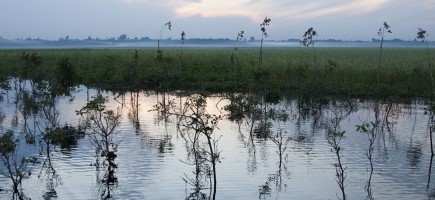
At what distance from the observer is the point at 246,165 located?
14141 millimetres

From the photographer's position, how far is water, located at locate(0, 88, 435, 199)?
11805 mm

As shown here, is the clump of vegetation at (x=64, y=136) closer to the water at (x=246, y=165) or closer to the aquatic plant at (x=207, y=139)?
the water at (x=246, y=165)

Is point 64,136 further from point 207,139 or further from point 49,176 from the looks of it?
point 207,139

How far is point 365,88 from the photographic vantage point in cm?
3019

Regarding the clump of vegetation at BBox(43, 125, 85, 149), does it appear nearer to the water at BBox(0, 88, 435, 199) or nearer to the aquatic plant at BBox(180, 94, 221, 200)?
the water at BBox(0, 88, 435, 199)

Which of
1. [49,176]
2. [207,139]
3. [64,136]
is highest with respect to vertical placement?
[64,136]

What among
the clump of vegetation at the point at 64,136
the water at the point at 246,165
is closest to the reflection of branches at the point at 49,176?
the water at the point at 246,165

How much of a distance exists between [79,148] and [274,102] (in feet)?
41.3

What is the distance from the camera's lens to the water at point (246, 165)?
11.8m

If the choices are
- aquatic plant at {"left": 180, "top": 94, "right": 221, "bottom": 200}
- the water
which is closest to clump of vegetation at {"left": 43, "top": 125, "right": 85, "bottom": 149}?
the water

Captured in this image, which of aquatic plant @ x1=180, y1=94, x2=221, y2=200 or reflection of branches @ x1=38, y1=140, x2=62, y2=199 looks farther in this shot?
aquatic plant @ x1=180, y1=94, x2=221, y2=200

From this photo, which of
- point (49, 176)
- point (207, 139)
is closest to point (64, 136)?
point (49, 176)

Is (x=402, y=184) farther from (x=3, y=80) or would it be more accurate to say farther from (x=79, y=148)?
(x=3, y=80)

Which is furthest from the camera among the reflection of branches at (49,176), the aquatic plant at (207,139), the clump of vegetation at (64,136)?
the clump of vegetation at (64,136)
